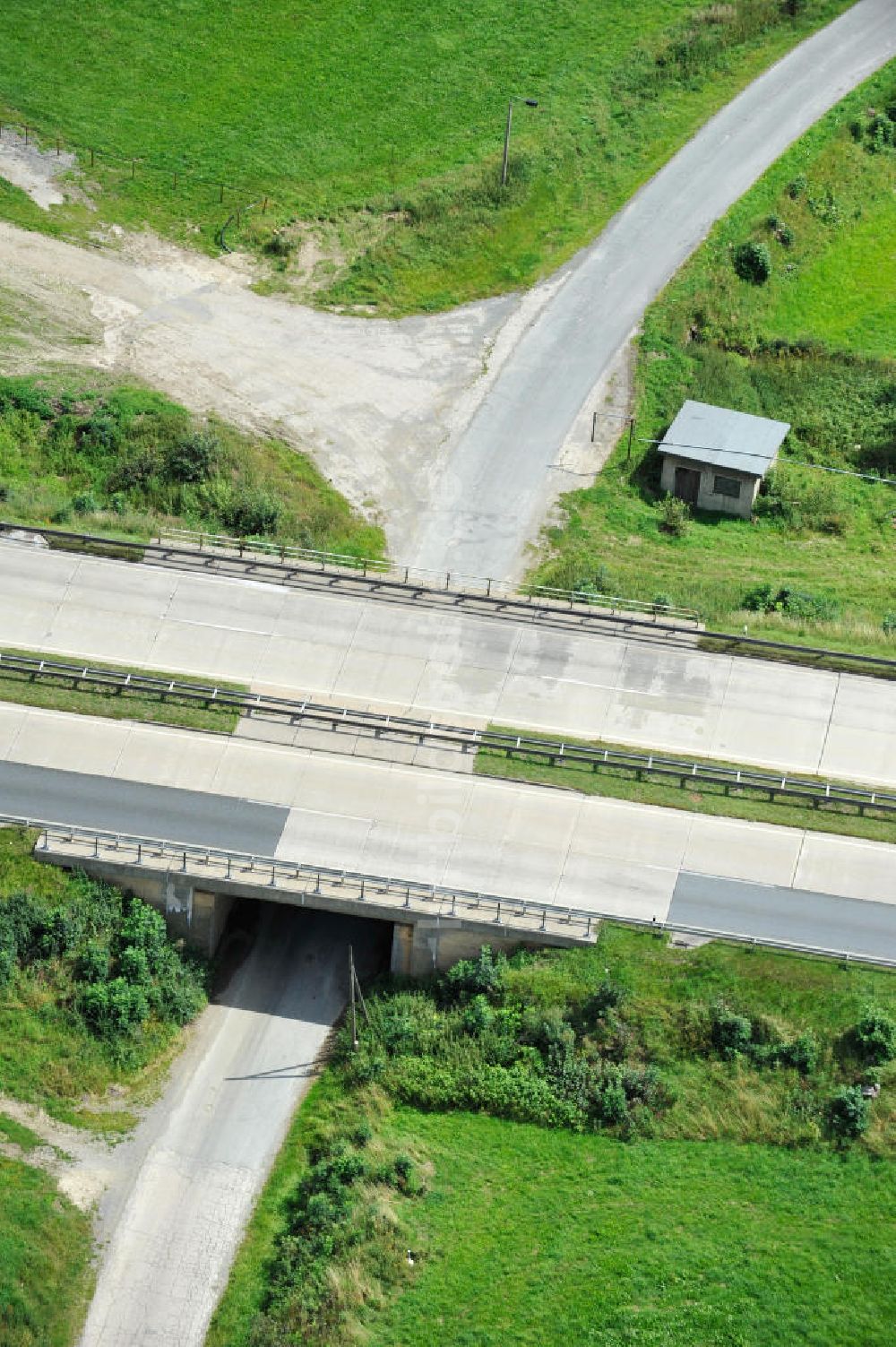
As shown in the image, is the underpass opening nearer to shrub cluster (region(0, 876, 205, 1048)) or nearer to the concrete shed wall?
shrub cluster (region(0, 876, 205, 1048))

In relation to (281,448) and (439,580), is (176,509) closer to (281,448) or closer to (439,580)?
(281,448)

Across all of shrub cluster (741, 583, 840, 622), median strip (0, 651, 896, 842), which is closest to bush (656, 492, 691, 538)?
shrub cluster (741, 583, 840, 622)

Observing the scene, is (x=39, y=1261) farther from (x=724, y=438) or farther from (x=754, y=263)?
(x=754, y=263)

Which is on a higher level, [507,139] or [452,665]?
[507,139]

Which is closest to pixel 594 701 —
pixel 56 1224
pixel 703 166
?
pixel 56 1224

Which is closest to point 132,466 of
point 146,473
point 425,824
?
point 146,473

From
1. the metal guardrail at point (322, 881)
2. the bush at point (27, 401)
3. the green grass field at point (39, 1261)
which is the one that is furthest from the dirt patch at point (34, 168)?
the green grass field at point (39, 1261)

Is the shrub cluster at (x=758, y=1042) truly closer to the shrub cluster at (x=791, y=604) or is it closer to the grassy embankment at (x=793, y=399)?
the grassy embankment at (x=793, y=399)
